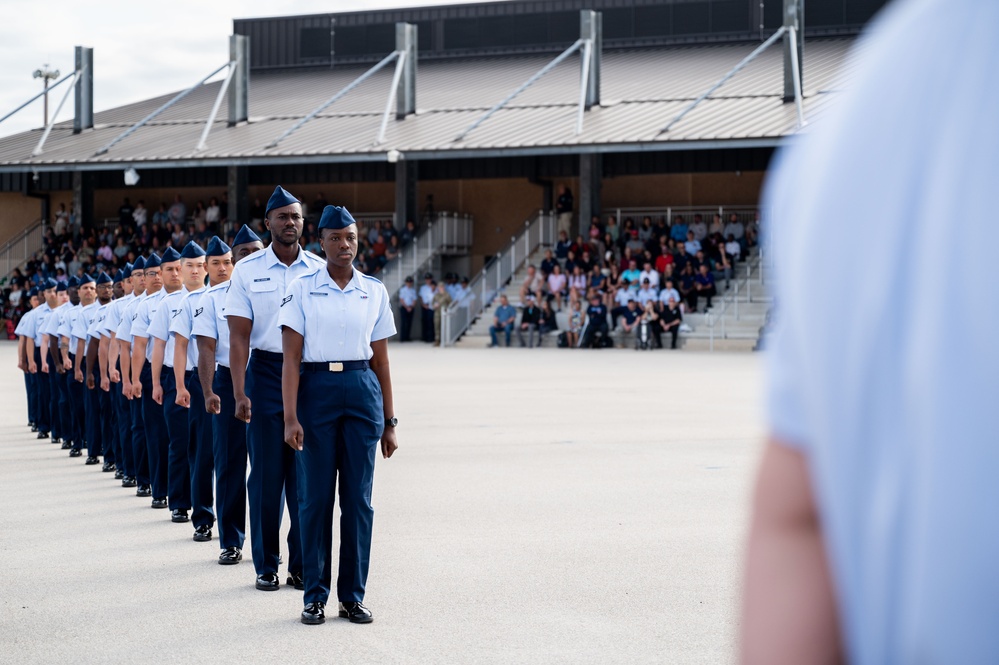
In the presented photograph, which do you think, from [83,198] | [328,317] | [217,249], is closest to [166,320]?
[217,249]

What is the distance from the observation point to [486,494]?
9195 mm

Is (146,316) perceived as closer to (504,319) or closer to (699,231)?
(504,319)

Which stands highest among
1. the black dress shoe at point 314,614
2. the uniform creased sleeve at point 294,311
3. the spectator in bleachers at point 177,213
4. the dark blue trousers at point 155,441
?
the spectator in bleachers at point 177,213

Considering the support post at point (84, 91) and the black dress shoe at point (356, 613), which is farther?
the support post at point (84, 91)

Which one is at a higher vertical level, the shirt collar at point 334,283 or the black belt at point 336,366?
the shirt collar at point 334,283

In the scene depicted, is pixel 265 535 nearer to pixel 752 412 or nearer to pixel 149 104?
pixel 752 412

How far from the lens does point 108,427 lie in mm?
11781

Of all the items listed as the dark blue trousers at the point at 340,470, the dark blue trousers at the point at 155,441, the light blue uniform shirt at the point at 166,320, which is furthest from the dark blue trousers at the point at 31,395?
the dark blue trousers at the point at 340,470

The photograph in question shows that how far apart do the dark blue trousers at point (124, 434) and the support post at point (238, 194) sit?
30141 mm

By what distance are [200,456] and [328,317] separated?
2.67m

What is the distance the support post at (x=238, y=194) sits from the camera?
40656mm

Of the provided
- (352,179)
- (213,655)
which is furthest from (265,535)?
(352,179)

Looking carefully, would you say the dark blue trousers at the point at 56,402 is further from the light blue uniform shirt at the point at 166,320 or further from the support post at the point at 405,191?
the support post at the point at 405,191

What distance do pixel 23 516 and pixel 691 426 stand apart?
7048 mm
